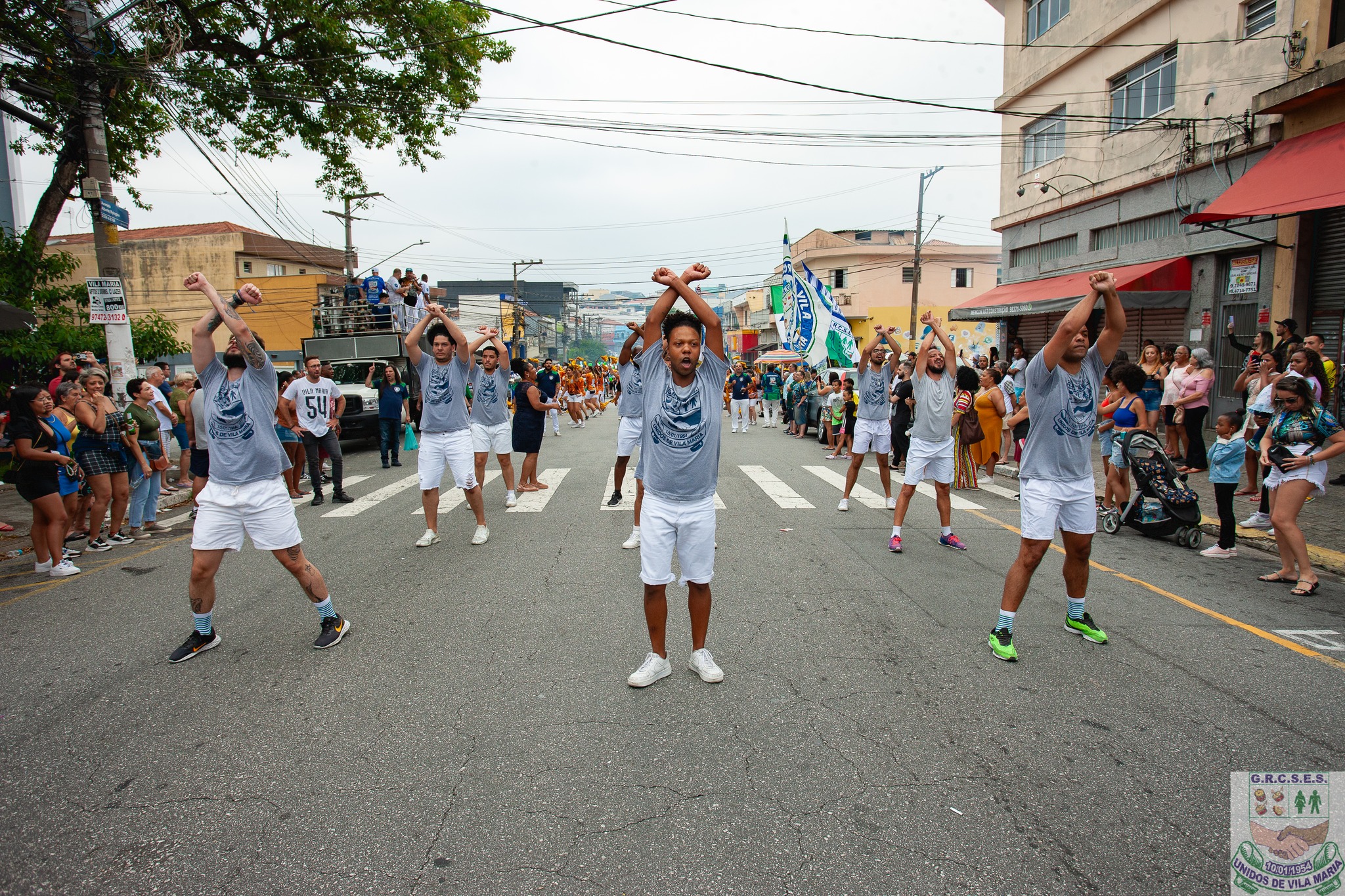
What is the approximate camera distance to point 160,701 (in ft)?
13.2

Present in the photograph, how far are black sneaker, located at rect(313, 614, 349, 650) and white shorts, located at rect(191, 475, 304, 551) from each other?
54cm

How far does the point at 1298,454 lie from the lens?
19.2 ft

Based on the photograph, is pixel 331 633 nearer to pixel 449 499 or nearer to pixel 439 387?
pixel 439 387

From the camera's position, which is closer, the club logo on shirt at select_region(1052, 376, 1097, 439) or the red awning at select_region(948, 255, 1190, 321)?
the club logo on shirt at select_region(1052, 376, 1097, 439)

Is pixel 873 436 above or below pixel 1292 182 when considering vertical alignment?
below

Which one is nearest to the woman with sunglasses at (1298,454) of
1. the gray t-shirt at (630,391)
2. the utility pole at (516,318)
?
the gray t-shirt at (630,391)

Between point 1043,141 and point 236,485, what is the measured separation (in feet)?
76.8

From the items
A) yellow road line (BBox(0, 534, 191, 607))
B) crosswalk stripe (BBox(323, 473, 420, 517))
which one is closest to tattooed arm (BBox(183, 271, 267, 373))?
yellow road line (BBox(0, 534, 191, 607))

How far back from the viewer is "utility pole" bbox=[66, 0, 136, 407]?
9.94 metres

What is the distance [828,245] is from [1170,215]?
1682 inches

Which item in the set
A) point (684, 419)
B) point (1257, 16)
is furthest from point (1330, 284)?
point (684, 419)

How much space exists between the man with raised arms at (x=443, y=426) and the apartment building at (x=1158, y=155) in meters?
11.2

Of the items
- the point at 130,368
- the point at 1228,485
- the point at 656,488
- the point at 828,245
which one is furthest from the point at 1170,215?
the point at 828,245

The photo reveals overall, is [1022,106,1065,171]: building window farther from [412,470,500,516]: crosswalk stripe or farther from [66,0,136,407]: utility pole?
[66,0,136,407]: utility pole
